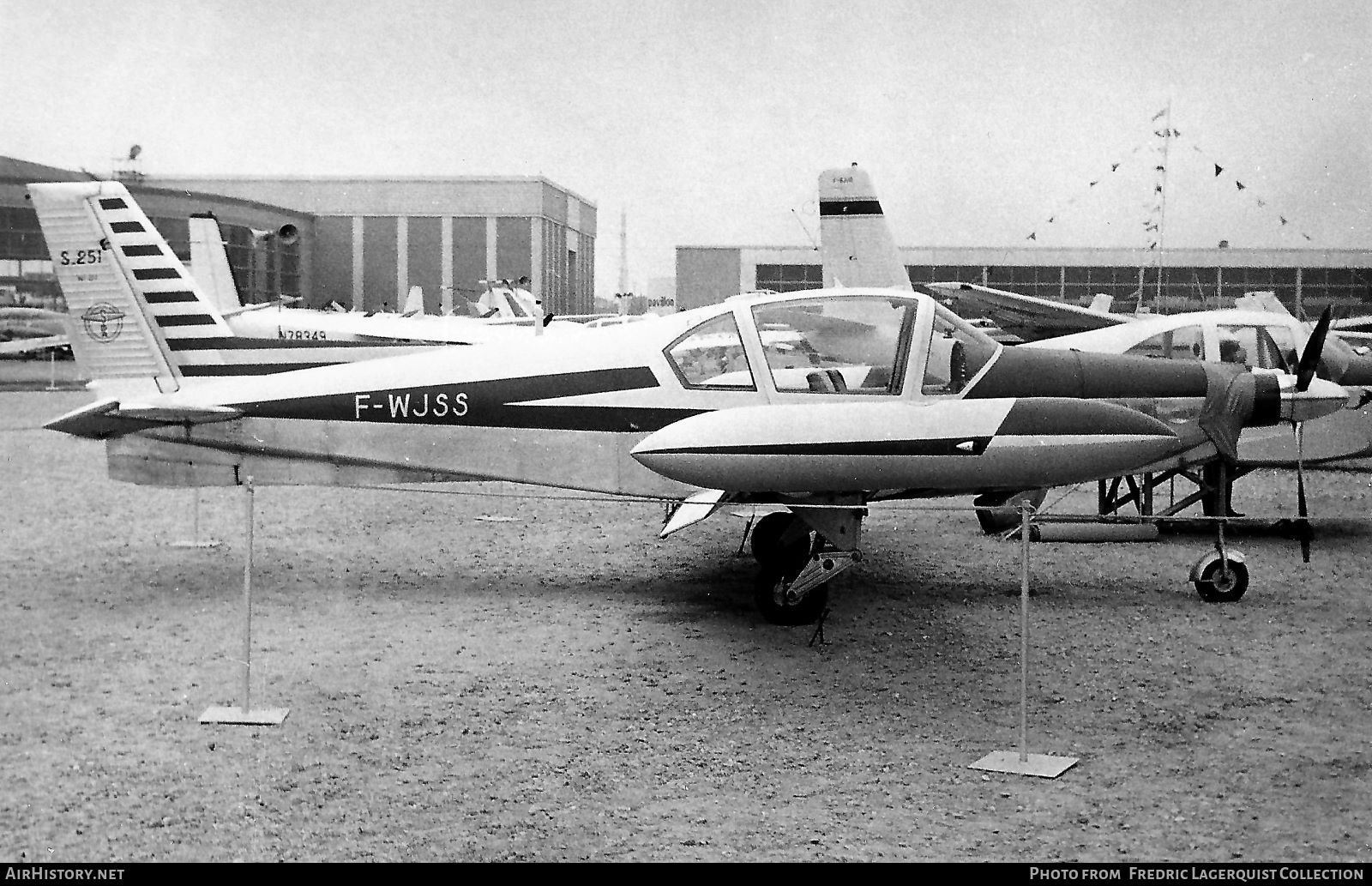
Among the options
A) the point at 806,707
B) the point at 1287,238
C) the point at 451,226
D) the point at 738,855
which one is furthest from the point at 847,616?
the point at 451,226

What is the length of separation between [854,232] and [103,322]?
38.9 feet

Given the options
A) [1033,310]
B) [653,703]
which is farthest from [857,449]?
[1033,310]

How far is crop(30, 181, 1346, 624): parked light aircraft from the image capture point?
6.03 metres

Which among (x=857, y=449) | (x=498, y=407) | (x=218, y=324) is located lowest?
(x=857, y=449)

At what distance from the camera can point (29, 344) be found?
107 ft

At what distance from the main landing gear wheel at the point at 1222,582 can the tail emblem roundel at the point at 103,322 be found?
6.74m

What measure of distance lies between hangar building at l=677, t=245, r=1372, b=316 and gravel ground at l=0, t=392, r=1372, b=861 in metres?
6.08

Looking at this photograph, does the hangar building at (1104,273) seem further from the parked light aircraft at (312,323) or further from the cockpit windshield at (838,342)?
the cockpit windshield at (838,342)

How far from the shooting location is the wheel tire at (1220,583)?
7.46 meters

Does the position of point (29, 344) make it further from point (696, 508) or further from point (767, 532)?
point (696, 508)

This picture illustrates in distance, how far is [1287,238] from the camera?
551 inches

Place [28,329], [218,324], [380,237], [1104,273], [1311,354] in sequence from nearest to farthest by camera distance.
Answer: [1311,354], [218,324], [1104,273], [28,329], [380,237]

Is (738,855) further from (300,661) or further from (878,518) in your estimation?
(878,518)

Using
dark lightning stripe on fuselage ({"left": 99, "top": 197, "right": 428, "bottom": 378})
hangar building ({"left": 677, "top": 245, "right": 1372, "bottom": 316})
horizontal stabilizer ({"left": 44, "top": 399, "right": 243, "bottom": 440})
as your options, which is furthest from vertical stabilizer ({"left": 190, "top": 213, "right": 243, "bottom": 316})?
horizontal stabilizer ({"left": 44, "top": 399, "right": 243, "bottom": 440})
